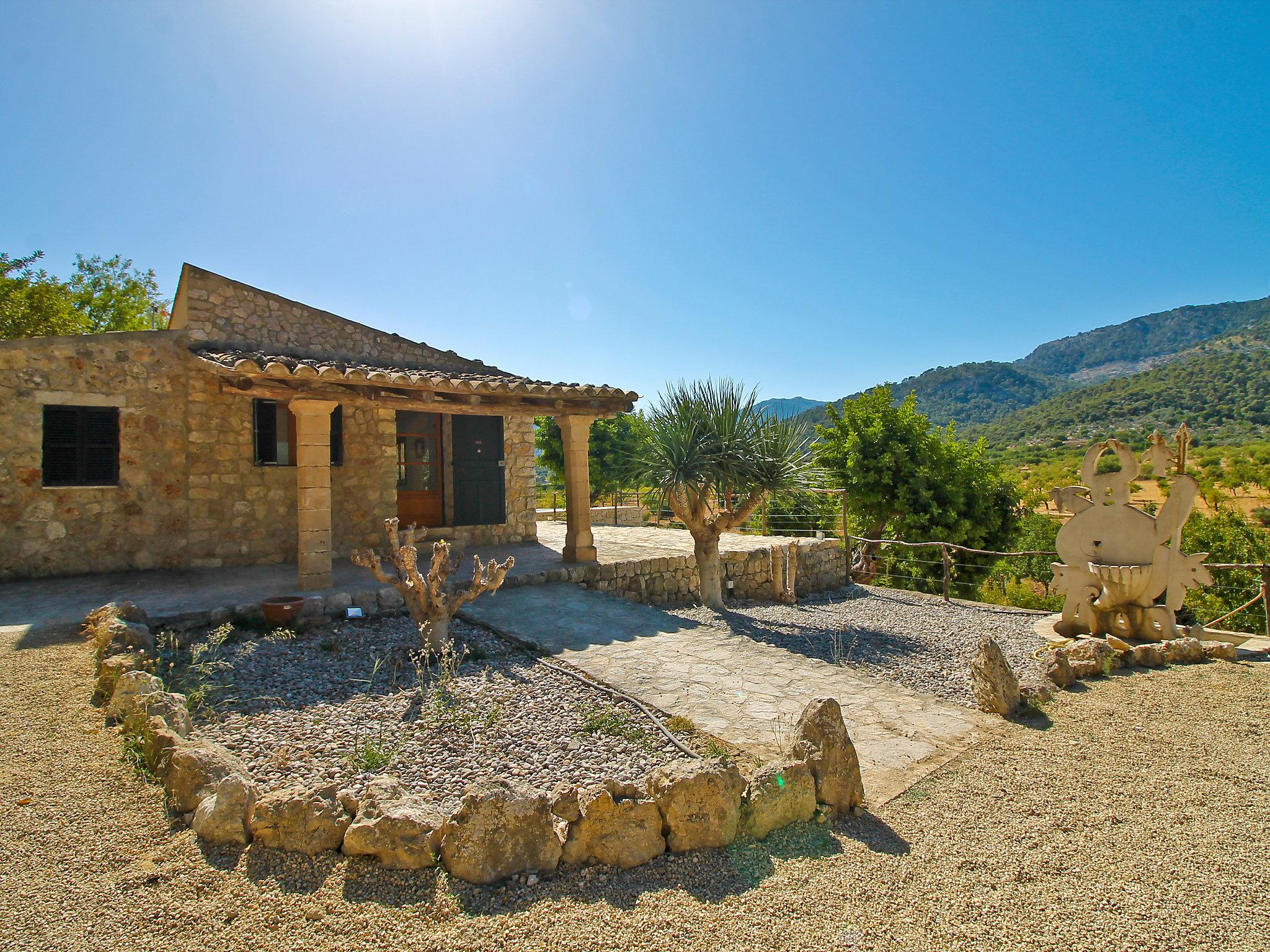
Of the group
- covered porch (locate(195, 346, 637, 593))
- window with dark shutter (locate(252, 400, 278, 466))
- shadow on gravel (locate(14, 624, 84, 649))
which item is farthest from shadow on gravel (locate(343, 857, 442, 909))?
window with dark shutter (locate(252, 400, 278, 466))

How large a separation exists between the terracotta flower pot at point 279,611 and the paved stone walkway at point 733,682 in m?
1.78

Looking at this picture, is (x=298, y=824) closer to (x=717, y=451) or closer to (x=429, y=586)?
(x=429, y=586)

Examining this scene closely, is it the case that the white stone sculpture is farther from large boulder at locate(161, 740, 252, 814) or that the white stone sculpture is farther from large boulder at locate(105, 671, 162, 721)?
large boulder at locate(105, 671, 162, 721)

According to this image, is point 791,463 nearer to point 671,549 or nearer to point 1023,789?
point 671,549

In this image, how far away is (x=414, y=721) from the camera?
4469mm

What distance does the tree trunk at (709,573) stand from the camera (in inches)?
388

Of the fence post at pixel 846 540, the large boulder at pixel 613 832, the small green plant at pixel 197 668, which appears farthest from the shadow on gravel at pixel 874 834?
the fence post at pixel 846 540

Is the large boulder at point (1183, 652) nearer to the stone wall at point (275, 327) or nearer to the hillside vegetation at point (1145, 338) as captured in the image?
the stone wall at point (275, 327)

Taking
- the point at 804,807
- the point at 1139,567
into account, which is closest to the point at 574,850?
the point at 804,807

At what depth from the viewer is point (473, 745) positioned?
4121mm

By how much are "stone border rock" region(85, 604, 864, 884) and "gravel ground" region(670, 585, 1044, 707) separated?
10.5ft

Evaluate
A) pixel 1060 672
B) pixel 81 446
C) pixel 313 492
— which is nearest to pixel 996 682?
pixel 1060 672

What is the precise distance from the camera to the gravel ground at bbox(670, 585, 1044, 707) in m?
7.20

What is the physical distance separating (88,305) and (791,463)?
23771 millimetres
